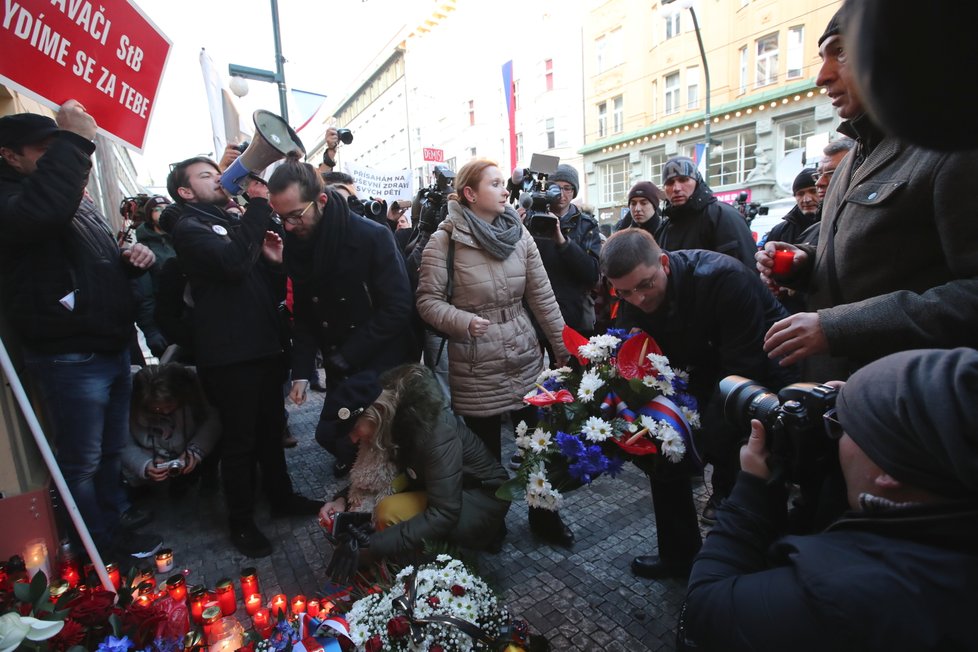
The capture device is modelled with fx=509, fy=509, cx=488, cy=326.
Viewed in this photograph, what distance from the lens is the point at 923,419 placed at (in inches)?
34.8

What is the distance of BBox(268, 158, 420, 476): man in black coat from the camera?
2.73m

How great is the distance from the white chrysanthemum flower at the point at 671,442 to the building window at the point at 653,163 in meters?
24.4

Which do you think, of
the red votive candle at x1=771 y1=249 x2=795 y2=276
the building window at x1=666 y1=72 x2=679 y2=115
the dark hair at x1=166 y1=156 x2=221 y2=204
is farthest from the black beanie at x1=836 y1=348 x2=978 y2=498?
the building window at x1=666 y1=72 x2=679 y2=115

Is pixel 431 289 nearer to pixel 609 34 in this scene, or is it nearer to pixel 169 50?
pixel 169 50

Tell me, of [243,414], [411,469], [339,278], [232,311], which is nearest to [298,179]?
[339,278]

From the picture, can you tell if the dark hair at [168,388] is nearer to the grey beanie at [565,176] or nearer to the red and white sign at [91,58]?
the red and white sign at [91,58]

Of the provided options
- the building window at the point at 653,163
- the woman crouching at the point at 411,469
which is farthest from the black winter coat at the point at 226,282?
the building window at the point at 653,163

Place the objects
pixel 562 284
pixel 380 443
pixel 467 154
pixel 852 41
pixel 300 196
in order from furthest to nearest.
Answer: pixel 467 154, pixel 562 284, pixel 300 196, pixel 380 443, pixel 852 41

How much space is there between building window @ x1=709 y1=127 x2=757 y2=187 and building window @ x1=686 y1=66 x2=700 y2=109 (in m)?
1.89

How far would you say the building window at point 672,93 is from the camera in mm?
23531

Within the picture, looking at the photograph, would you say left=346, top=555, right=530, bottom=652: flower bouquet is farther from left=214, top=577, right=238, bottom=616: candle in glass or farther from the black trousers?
the black trousers

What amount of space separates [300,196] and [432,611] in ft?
6.82

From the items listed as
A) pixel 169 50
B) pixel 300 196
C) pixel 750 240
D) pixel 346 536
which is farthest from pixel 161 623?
pixel 750 240

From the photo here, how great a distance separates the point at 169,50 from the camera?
8.61ft
